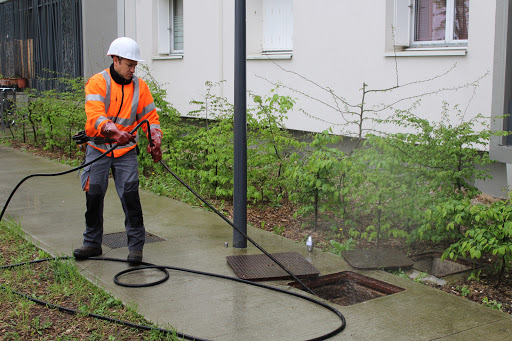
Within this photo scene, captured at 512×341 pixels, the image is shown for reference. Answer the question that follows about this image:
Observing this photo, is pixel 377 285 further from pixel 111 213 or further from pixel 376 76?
pixel 376 76

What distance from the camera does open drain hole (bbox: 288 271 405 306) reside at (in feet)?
14.5

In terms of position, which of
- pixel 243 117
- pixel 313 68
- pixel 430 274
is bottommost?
pixel 430 274

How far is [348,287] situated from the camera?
15.3 feet

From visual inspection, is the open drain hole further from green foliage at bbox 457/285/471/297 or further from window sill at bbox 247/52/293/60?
window sill at bbox 247/52/293/60

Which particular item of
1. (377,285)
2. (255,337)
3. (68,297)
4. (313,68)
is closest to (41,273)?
(68,297)

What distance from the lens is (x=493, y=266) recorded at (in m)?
4.75

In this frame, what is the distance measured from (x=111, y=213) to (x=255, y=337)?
3717 millimetres

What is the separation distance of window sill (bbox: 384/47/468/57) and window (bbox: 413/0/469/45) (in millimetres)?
201

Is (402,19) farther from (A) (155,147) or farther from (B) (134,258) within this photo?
(B) (134,258)

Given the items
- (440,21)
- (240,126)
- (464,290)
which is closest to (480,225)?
(464,290)

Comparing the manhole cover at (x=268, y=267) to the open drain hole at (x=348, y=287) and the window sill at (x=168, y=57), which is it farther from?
the window sill at (x=168, y=57)

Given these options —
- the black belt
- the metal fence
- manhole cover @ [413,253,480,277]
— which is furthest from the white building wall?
the black belt

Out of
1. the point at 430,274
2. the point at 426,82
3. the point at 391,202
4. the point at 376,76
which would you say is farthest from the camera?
the point at 376,76

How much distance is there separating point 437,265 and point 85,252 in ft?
9.80
